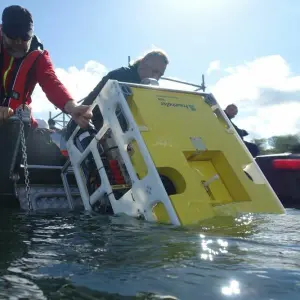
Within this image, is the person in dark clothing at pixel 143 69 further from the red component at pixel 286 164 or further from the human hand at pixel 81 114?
the red component at pixel 286 164

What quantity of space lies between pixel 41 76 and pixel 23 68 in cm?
14

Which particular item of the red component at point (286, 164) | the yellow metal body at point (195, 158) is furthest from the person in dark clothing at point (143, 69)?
the red component at point (286, 164)

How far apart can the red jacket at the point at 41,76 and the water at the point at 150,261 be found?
41.4 inches

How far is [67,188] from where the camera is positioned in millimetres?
3438

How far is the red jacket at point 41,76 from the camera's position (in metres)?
2.94

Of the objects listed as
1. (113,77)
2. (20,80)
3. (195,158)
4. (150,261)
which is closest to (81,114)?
(20,80)

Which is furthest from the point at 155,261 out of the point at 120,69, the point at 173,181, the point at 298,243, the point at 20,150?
the point at 120,69

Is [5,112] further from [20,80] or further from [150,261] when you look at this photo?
[150,261]

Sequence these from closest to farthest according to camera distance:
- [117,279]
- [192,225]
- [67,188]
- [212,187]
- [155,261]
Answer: [117,279] < [155,261] < [192,225] < [212,187] < [67,188]

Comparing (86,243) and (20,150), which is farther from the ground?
(20,150)

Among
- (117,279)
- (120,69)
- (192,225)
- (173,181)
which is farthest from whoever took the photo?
(120,69)

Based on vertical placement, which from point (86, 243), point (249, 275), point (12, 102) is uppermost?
point (12, 102)

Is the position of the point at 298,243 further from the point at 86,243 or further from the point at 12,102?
the point at 12,102

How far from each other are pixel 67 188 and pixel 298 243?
7.00ft
